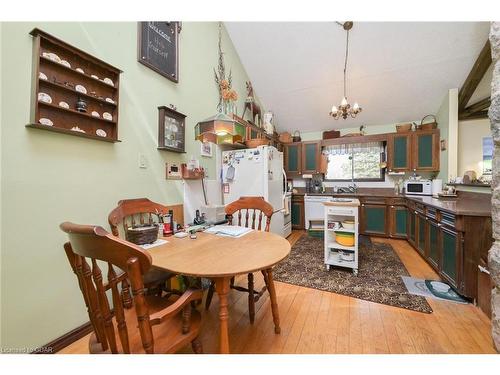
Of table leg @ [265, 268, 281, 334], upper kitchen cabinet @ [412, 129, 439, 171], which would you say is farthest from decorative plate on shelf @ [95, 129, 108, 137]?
upper kitchen cabinet @ [412, 129, 439, 171]

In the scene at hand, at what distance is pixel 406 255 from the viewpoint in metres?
3.06

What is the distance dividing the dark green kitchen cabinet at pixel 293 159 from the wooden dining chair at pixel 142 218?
135 inches

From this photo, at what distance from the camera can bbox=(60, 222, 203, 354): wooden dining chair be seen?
700 millimetres

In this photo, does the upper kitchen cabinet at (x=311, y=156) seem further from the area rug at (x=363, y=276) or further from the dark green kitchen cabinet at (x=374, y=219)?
the area rug at (x=363, y=276)

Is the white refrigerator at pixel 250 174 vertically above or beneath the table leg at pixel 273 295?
Answer: above

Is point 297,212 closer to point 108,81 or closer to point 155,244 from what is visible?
point 155,244

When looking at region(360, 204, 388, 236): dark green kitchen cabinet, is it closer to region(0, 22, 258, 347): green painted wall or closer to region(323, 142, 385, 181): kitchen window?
region(323, 142, 385, 181): kitchen window

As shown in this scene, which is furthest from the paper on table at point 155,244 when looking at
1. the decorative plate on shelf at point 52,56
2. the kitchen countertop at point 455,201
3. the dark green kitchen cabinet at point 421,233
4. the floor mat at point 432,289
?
the dark green kitchen cabinet at point 421,233

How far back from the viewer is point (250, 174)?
309 cm

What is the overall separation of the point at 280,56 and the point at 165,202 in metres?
2.99

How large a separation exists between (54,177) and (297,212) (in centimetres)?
400

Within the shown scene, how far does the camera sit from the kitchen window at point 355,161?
177 inches

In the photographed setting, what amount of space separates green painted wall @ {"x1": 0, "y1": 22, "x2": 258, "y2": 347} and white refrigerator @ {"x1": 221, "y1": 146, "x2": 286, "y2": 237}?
4.10 feet
